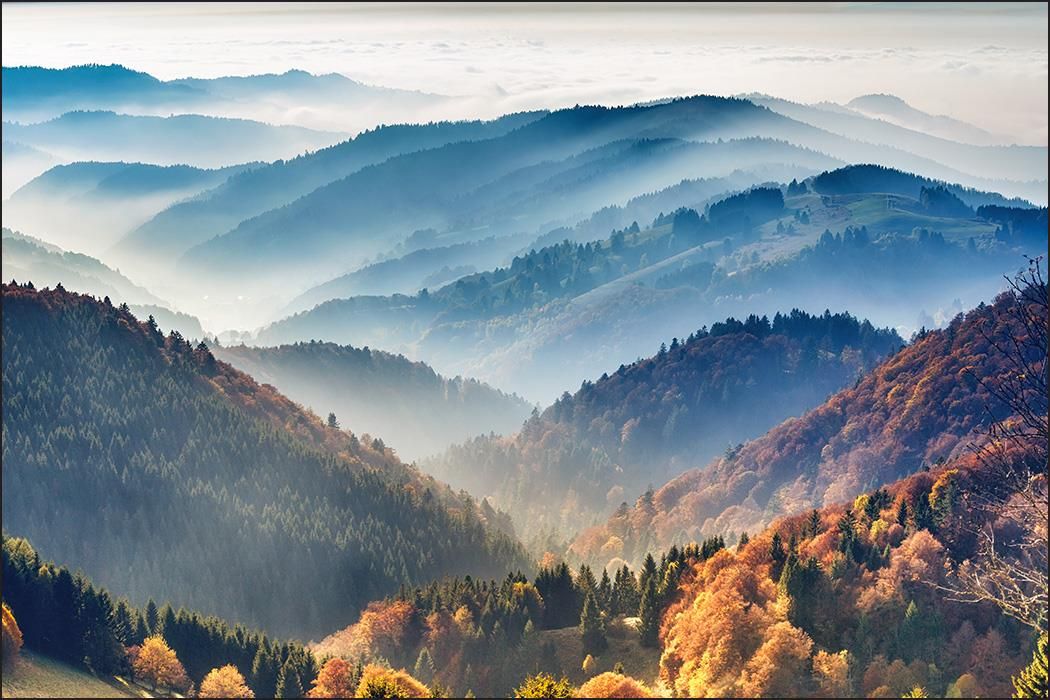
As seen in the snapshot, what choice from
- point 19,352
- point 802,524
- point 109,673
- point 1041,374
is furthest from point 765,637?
point 19,352

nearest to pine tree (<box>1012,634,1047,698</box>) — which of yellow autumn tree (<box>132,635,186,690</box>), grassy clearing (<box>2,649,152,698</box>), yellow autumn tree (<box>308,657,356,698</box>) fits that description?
yellow autumn tree (<box>308,657,356,698</box>)

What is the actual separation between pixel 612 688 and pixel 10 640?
150 ft

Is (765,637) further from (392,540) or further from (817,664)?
(392,540)

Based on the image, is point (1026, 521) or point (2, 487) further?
point (2, 487)

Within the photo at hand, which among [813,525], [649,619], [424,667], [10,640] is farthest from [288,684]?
[813,525]

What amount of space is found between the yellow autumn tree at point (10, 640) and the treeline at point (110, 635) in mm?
6813

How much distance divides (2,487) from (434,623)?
247 ft

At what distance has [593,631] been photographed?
112 metres

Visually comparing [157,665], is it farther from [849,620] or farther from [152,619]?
[849,620]

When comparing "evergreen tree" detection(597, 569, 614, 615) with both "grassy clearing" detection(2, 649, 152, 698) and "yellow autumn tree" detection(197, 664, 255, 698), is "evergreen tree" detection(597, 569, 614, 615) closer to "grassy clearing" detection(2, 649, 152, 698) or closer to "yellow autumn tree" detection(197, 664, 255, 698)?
"yellow autumn tree" detection(197, 664, 255, 698)

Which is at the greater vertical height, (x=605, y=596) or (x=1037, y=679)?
(x=1037, y=679)

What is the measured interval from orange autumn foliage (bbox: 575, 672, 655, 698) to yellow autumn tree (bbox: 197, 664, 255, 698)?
31.1 metres

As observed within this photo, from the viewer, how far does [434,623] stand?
13025 cm

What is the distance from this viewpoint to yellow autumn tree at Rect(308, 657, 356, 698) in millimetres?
104500
